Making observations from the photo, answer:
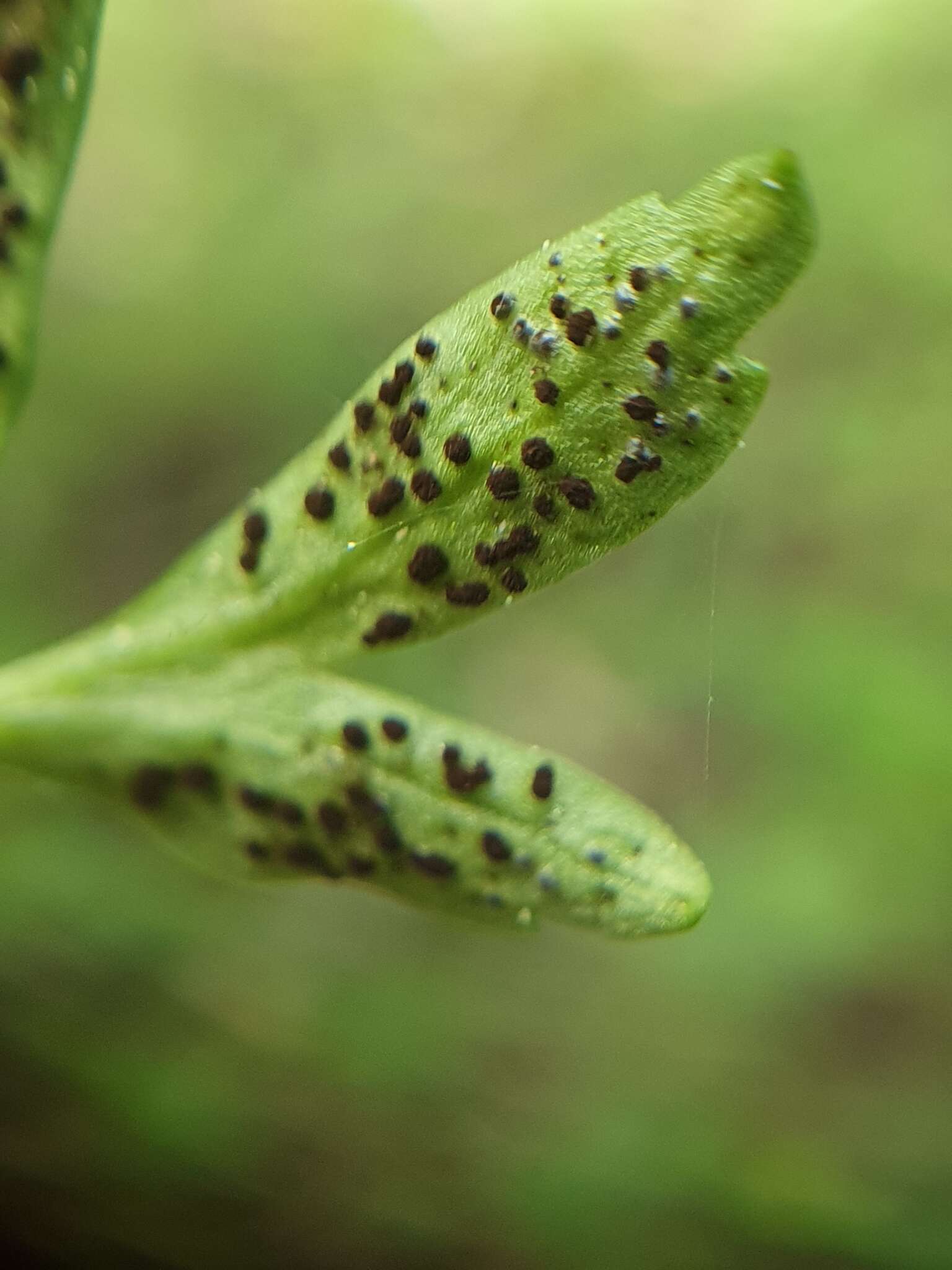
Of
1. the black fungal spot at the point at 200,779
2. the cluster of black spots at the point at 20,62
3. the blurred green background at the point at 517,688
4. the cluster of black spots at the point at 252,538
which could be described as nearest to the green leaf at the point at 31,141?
the cluster of black spots at the point at 20,62

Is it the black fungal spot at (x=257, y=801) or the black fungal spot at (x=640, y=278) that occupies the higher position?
the black fungal spot at (x=640, y=278)

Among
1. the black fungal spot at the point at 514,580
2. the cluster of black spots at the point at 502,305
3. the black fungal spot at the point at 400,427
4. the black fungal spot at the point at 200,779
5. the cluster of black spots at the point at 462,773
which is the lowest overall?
the black fungal spot at the point at 200,779

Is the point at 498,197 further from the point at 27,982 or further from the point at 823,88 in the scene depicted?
the point at 27,982

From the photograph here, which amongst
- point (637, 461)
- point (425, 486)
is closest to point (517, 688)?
point (425, 486)

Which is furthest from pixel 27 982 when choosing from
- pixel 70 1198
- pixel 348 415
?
pixel 348 415

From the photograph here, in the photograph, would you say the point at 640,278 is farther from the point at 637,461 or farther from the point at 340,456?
the point at 340,456

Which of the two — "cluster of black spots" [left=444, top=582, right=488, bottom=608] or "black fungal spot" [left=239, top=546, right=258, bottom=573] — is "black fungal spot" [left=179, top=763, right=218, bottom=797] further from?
"cluster of black spots" [left=444, top=582, right=488, bottom=608]

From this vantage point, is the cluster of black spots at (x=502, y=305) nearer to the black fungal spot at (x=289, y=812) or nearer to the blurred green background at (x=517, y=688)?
the black fungal spot at (x=289, y=812)
